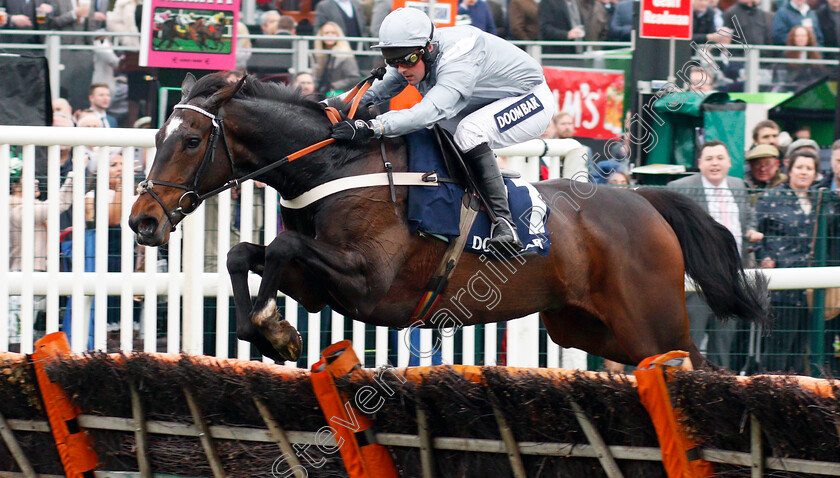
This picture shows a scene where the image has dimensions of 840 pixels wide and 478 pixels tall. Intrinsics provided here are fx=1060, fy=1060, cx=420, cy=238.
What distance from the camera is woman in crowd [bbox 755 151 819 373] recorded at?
676cm

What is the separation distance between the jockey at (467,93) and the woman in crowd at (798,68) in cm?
609

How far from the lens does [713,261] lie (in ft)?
18.8

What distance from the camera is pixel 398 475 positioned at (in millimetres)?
4320

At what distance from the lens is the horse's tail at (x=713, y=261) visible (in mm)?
5711

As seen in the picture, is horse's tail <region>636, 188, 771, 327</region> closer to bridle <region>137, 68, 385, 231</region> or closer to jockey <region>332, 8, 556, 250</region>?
jockey <region>332, 8, 556, 250</region>

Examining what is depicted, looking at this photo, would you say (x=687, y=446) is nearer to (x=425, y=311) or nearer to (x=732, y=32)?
(x=425, y=311)

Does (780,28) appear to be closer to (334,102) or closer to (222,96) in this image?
(334,102)

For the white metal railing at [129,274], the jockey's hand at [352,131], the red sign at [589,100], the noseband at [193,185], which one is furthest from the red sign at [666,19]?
the noseband at [193,185]

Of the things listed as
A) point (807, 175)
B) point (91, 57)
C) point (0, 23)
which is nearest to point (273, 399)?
point (807, 175)

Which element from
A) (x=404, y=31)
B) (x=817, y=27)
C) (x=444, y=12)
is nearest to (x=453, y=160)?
(x=404, y=31)

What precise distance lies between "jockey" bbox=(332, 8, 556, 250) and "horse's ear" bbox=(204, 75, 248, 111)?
0.47m

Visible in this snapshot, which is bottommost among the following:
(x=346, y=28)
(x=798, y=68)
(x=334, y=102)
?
(x=334, y=102)

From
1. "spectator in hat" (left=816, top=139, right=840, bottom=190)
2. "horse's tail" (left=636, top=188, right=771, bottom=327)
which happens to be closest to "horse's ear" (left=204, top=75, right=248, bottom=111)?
"horse's tail" (left=636, top=188, right=771, bottom=327)

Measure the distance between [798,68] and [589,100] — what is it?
9.84 feet
